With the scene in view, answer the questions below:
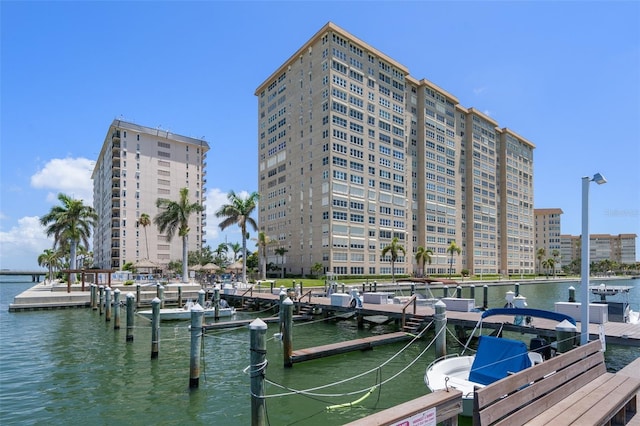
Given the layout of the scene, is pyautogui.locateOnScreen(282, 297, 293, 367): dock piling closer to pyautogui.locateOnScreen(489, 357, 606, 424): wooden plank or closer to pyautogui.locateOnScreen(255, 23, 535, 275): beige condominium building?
pyautogui.locateOnScreen(489, 357, 606, 424): wooden plank

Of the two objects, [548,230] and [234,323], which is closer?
[234,323]

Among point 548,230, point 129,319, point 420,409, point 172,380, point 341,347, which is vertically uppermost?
point 548,230

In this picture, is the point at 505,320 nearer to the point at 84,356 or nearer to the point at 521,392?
the point at 521,392

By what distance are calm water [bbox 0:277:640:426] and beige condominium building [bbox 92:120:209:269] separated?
3298 inches

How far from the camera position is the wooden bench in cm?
523

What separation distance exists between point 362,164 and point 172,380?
246ft

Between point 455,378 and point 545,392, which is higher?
point 545,392

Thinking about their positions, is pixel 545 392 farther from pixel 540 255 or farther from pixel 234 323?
pixel 540 255

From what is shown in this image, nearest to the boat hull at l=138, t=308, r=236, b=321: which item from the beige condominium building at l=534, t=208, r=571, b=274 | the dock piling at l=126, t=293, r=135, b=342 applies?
the dock piling at l=126, t=293, r=135, b=342

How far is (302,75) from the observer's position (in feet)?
299

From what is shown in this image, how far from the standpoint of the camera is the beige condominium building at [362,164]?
276 ft

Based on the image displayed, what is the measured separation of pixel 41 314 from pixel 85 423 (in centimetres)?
2977

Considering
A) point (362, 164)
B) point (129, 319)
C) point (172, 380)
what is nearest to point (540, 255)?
point (362, 164)

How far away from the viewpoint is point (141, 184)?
110 m
